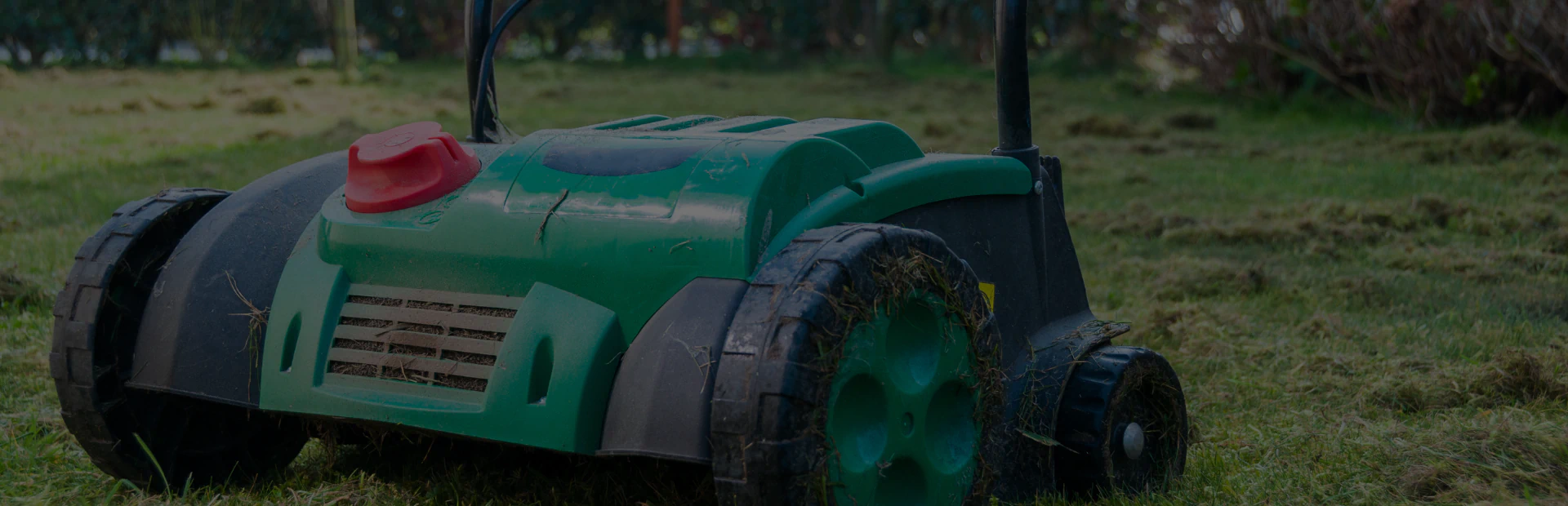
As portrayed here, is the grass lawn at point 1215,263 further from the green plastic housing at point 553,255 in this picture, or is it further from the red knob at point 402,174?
the red knob at point 402,174

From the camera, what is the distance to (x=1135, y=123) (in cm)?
784

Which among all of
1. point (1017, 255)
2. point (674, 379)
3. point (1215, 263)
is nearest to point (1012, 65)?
point (1017, 255)

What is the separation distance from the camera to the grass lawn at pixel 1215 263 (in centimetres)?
202

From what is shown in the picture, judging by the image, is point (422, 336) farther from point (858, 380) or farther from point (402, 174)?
point (858, 380)

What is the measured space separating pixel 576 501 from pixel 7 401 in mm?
1356

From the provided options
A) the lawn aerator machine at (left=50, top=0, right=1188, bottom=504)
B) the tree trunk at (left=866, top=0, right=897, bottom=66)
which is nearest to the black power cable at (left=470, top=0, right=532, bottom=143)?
the lawn aerator machine at (left=50, top=0, right=1188, bottom=504)

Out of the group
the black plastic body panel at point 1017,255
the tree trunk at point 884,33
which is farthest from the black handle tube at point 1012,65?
the tree trunk at point 884,33

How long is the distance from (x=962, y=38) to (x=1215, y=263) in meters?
9.71

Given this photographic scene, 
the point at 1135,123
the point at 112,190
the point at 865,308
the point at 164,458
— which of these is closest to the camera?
the point at 865,308

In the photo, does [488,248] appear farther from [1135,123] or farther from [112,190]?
[1135,123]

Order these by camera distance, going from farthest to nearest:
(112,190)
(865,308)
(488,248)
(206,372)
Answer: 1. (112,190)
2. (206,372)
3. (488,248)
4. (865,308)

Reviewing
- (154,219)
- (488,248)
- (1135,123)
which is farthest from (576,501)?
(1135,123)

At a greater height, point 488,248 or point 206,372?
point 488,248

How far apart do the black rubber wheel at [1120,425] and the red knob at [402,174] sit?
93cm
